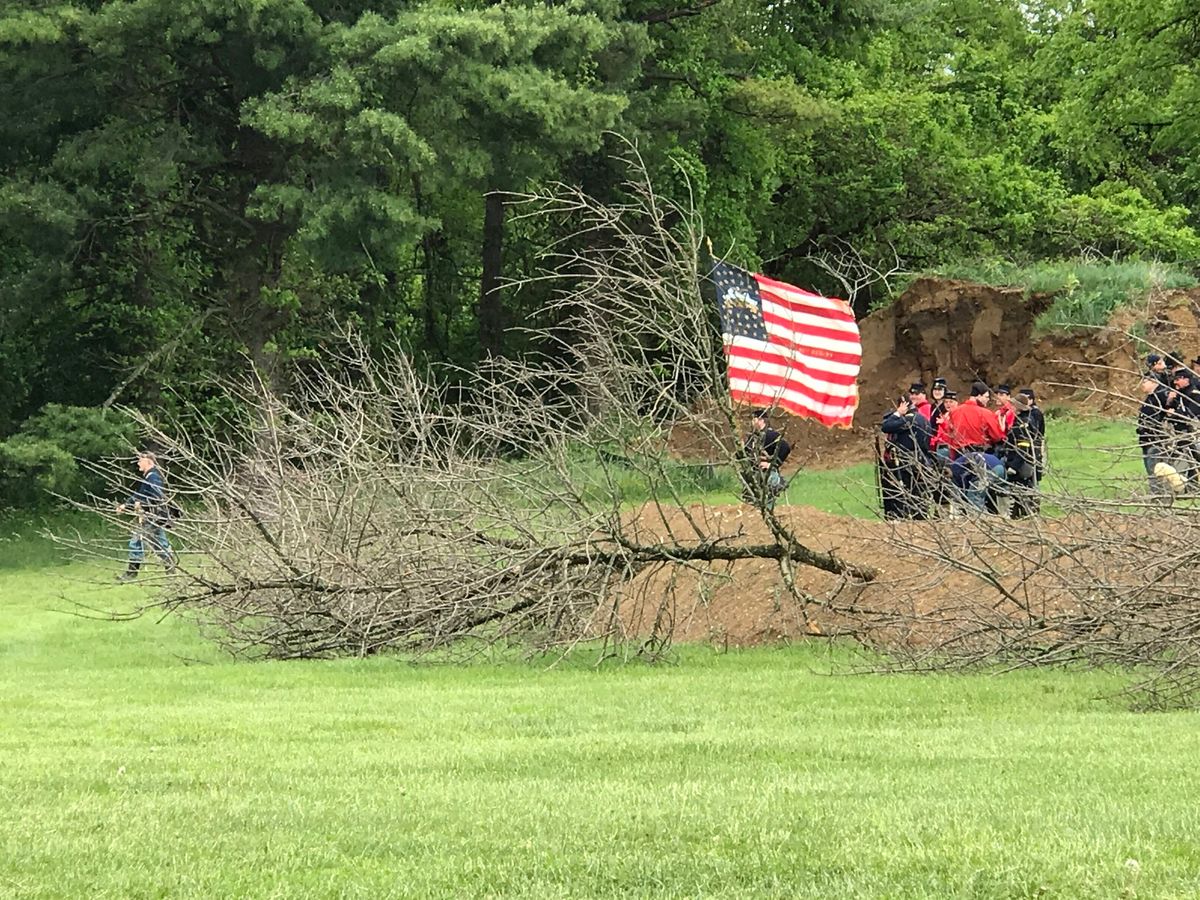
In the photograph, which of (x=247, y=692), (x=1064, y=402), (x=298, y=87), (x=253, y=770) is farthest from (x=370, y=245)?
(x=253, y=770)

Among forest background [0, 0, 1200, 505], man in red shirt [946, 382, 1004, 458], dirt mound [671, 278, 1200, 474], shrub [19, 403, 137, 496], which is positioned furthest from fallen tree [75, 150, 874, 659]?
dirt mound [671, 278, 1200, 474]

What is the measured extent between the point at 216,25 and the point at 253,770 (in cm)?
2232

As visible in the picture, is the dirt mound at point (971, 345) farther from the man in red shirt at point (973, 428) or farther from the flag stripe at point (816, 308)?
the flag stripe at point (816, 308)

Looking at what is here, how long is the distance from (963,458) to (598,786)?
7.29 meters

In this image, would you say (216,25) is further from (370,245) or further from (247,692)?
(247,692)

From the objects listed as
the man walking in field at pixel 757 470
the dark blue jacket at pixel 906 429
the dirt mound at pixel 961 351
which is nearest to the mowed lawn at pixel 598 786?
the man walking in field at pixel 757 470

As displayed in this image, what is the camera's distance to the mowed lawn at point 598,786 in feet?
18.0

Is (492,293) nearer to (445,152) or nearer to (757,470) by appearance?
(445,152)

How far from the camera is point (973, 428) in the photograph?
16.9 m

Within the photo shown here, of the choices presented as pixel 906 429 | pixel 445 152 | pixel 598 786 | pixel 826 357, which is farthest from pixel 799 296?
pixel 445 152

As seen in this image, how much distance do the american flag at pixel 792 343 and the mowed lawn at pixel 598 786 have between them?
136 inches

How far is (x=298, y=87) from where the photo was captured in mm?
28016

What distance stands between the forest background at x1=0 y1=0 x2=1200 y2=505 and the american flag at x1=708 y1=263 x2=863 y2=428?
17.6 feet

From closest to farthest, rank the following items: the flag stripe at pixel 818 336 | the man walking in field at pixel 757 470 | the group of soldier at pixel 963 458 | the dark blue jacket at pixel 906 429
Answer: the group of soldier at pixel 963 458
the man walking in field at pixel 757 470
the flag stripe at pixel 818 336
the dark blue jacket at pixel 906 429
